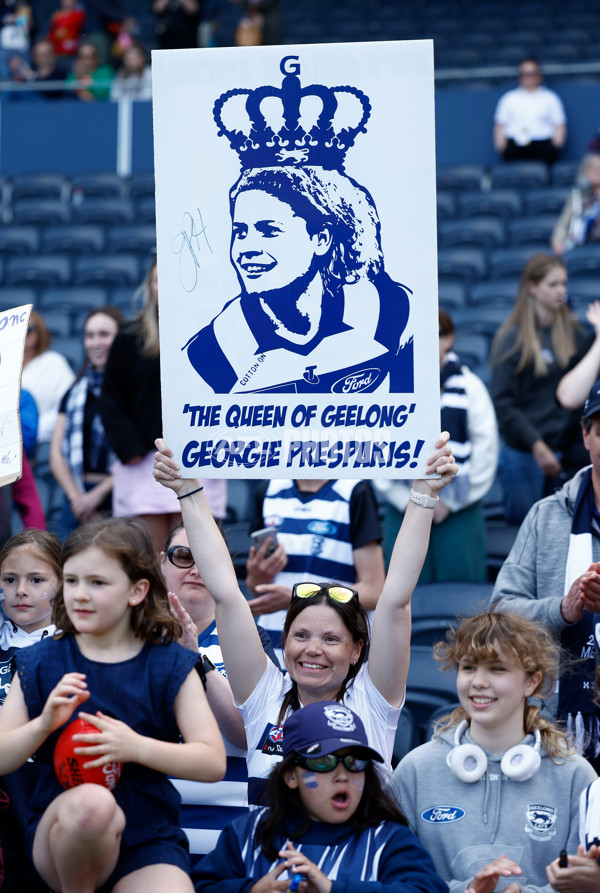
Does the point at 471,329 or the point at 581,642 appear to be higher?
the point at 471,329

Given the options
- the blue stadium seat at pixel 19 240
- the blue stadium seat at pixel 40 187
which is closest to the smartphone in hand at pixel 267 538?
the blue stadium seat at pixel 19 240

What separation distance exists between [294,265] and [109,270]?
689 cm

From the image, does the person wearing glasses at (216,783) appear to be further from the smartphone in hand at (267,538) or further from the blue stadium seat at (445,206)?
the blue stadium seat at (445,206)

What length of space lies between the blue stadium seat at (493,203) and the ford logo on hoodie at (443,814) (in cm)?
774

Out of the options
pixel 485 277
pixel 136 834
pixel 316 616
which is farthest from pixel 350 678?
pixel 485 277

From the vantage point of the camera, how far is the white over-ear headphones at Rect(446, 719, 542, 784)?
2.67m

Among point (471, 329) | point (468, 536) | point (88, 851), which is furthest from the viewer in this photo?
point (471, 329)

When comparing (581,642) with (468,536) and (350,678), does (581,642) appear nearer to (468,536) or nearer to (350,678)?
(350,678)

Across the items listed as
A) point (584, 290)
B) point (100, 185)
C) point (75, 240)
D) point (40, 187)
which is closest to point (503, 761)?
point (584, 290)

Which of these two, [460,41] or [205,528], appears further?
[460,41]

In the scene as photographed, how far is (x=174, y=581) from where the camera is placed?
3.26 metres

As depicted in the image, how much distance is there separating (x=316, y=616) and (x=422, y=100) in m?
1.20

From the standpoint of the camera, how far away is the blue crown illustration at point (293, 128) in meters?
2.78

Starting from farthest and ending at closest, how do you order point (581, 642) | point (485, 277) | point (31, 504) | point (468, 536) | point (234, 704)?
1. point (485, 277)
2. point (468, 536)
3. point (31, 504)
4. point (581, 642)
5. point (234, 704)
